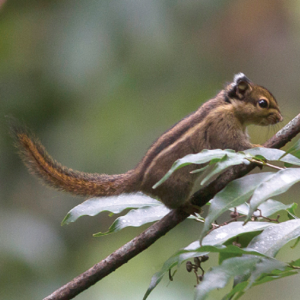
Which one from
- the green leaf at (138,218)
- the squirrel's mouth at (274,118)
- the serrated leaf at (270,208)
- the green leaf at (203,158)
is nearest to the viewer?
the green leaf at (203,158)

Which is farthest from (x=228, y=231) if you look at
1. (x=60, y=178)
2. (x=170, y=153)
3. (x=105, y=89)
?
(x=105, y=89)

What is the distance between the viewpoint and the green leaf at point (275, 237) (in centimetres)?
141

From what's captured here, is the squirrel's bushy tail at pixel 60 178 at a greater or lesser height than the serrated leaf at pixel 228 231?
greater

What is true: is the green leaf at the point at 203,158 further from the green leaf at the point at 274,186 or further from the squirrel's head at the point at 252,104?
the squirrel's head at the point at 252,104

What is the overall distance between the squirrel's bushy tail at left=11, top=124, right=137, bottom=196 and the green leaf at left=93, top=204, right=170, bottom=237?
296mm

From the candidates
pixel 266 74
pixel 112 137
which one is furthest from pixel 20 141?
pixel 266 74

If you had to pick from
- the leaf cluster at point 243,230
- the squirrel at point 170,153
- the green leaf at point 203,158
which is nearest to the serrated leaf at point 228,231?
the leaf cluster at point 243,230

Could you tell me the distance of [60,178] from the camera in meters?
2.38

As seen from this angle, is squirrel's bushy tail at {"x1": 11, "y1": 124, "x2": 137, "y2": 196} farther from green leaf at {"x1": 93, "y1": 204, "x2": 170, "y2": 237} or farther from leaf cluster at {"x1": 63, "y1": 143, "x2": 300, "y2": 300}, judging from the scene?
leaf cluster at {"x1": 63, "y1": 143, "x2": 300, "y2": 300}

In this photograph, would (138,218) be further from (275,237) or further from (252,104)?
(252,104)

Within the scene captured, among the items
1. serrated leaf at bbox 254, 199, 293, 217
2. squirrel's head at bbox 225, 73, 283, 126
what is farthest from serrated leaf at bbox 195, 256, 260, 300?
squirrel's head at bbox 225, 73, 283, 126

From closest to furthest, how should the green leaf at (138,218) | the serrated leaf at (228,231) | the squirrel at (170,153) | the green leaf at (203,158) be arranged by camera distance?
the green leaf at (203,158), the serrated leaf at (228,231), the green leaf at (138,218), the squirrel at (170,153)

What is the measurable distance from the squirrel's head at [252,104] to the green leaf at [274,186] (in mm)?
1425

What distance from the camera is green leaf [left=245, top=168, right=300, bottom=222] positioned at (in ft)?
3.78
